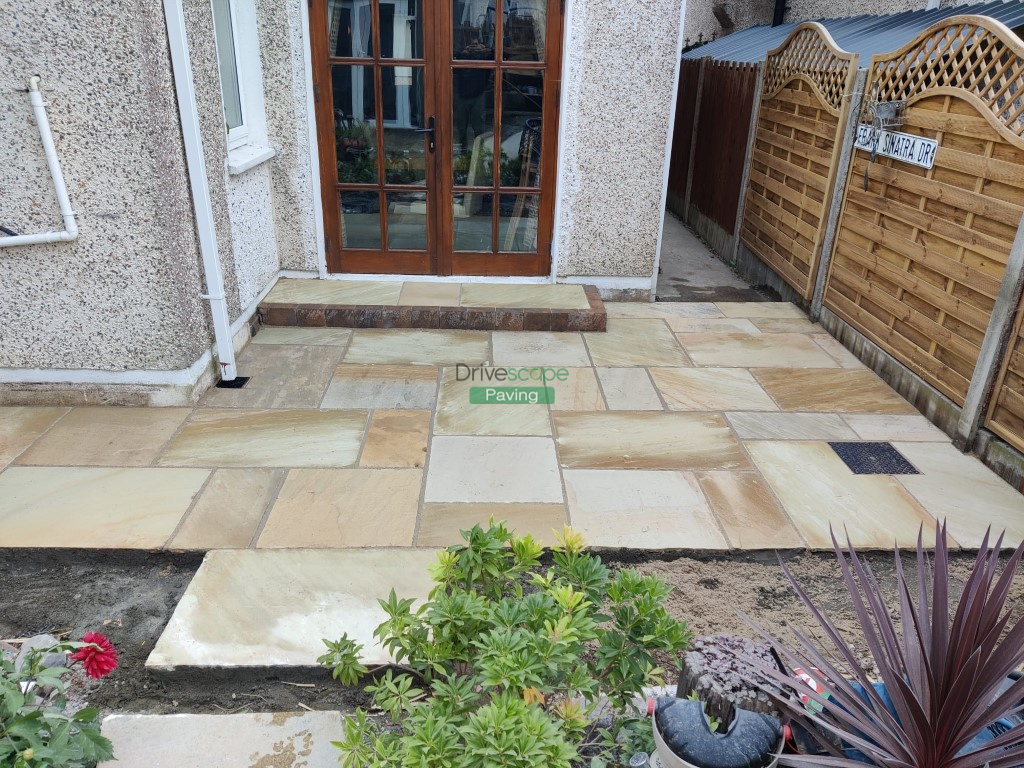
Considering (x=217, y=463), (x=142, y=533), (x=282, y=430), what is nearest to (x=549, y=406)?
(x=282, y=430)

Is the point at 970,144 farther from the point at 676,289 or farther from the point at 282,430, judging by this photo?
the point at 282,430

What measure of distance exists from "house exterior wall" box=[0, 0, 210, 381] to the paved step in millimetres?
1122

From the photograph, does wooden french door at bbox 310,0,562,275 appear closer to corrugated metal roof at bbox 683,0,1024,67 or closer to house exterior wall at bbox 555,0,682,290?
house exterior wall at bbox 555,0,682,290

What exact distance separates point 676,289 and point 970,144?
2.80 meters

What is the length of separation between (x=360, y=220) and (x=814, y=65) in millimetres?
3606

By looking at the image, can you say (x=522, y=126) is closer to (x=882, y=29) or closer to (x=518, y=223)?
(x=518, y=223)

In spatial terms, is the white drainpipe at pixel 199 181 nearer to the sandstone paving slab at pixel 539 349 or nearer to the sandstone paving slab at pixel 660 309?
the sandstone paving slab at pixel 539 349

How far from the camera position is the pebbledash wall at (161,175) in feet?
10.4

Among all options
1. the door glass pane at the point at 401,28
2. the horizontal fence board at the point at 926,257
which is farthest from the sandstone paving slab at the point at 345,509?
the door glass pane at the point at 401,28

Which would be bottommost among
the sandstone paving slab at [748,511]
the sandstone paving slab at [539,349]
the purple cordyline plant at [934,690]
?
the sandstone paving slab at [748,511]

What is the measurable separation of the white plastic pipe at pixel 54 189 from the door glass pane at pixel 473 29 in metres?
2.65

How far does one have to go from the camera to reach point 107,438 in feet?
11.6

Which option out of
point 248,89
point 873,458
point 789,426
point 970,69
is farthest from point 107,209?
point 970,69

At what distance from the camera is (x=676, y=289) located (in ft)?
20.6
